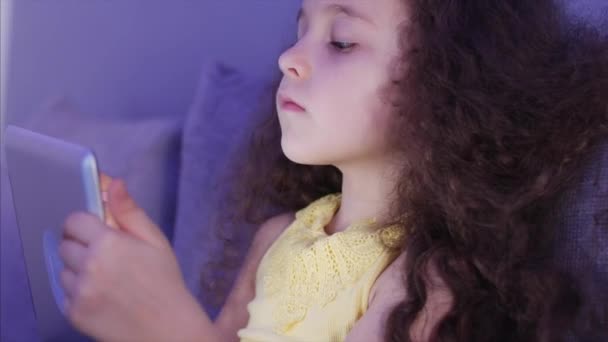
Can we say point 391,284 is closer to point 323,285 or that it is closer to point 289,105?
point 323,285

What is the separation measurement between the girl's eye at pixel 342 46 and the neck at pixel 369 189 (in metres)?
0.13

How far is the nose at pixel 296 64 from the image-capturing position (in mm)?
835

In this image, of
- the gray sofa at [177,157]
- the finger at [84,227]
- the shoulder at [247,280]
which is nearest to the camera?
the finger at [84,227]

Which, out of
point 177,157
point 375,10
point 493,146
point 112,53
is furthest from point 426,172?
point 112,53

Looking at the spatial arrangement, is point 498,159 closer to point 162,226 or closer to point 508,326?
point 508,326

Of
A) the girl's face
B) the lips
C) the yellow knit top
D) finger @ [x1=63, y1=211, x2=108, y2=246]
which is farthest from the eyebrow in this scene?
finger @ [x1=63, y1=211, x2=108, y2=246]

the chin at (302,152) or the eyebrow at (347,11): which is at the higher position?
the eyebrow at (347,11)

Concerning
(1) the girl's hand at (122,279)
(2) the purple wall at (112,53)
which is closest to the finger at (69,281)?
(1) the girl's hand at (122,279)

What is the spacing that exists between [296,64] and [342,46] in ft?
0.18

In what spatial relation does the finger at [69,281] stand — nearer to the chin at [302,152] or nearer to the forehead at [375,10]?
the chin at [302,152]

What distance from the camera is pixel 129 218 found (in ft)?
2.38

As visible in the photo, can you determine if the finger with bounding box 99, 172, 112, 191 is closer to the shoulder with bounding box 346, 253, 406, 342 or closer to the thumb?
the thumb

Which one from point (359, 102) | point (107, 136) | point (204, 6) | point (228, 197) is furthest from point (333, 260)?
point (204, 6)

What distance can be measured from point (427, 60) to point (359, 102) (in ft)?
0.27
